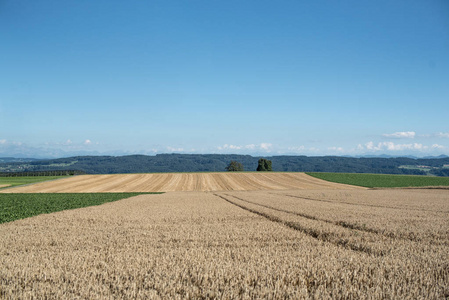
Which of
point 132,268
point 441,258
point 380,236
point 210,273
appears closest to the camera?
point 210,273

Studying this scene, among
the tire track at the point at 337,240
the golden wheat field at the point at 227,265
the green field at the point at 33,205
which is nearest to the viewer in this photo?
the golden wheat field at the point at 227,265

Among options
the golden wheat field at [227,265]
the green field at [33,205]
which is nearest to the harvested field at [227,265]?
the golden wheat field at [227,265]

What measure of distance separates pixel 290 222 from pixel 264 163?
124m

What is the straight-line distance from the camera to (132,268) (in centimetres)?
643

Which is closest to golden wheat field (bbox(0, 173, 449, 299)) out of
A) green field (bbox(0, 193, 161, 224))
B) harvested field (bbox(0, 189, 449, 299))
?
harvested field (bbox(0, 189, 449, 299))

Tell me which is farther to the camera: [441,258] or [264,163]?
[264,163]

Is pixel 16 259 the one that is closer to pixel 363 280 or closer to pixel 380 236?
pixel 363 280

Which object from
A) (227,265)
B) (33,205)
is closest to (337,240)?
(227,265)

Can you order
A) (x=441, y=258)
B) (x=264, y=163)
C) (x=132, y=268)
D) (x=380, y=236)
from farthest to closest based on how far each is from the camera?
(x=264, y=163) → (x=380, y=236) → (x=441, y=258) → (x=132, y=268)

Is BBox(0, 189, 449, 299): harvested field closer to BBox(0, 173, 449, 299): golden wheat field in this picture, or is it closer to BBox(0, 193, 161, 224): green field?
BBox(0, 173, 449, 299): golden wheat field

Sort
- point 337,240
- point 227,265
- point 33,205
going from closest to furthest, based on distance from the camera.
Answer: point 227,265 < point 337,240 < point 33,205

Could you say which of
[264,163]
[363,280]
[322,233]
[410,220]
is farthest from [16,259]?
[264,163]

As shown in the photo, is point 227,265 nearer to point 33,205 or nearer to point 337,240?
point 337,240

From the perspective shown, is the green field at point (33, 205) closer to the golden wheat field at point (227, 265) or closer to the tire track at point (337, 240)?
the golden wheat field at point (227, 265)
